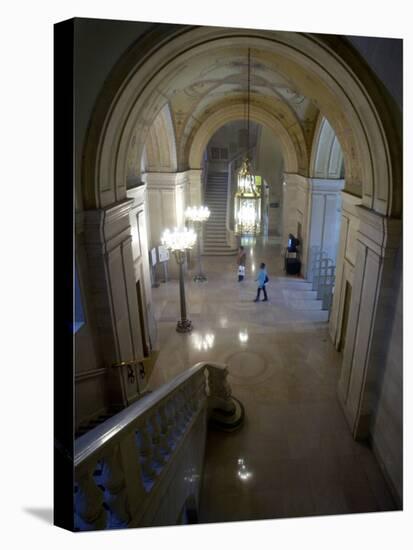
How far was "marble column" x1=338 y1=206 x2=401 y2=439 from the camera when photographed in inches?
132

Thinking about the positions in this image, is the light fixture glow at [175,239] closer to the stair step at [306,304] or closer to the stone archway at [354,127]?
the stone archway at [354,127]

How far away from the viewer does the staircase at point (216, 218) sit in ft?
44.5

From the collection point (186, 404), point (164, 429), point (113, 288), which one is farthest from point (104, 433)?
point (113, 288)

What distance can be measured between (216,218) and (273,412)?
12.2 metres

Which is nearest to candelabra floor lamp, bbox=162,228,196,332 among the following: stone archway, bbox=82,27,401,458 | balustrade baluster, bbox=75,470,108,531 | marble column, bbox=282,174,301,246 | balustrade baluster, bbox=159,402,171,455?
stone archway, bbox=82,27,401,458

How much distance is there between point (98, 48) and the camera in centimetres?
277

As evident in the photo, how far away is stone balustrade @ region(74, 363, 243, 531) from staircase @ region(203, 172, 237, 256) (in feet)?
33.5

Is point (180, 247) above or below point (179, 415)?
above

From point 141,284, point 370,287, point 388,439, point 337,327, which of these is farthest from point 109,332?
point 337,327

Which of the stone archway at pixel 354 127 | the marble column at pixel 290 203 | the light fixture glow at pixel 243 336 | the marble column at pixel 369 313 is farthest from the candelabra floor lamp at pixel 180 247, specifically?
the marble column at pixel 290 203

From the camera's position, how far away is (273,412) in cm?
496

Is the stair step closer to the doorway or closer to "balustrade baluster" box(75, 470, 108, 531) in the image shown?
the doorway

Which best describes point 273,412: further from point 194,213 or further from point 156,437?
point 194,213

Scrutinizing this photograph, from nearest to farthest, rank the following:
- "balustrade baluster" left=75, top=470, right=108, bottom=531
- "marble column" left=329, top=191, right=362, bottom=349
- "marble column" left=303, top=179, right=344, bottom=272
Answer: "balustrade baluster" left=75, top=470, right=108, bottom=531, "marble column" left=329, top=191, right=362, bottom=349, "marble column" left=303, top=179, right=344, bottom=272
